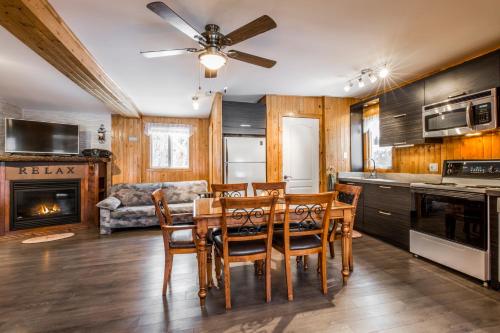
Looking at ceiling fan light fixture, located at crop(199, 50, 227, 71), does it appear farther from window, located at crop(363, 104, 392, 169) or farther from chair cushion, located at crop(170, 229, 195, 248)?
window, located at crop(363, 104, 392, 169)

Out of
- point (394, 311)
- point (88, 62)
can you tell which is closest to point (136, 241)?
point (88, 62)

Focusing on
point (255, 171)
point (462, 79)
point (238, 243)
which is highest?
point (462, 79)

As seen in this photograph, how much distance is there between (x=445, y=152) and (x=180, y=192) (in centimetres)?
463

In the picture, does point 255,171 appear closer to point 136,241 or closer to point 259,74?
point 259,74

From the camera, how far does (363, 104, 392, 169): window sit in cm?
446

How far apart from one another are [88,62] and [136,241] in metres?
2.57

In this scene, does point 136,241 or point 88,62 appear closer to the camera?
point 88,62

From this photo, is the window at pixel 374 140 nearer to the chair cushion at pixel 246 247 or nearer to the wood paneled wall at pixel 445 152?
the wood paneled wall at pixel 445 152

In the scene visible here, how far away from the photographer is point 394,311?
6.46 feet

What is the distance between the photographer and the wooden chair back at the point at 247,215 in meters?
1.88

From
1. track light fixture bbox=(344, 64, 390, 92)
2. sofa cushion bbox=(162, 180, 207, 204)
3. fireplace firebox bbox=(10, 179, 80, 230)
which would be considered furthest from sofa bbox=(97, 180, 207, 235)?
track light fixture bbox=(344, 64, 390, 92)

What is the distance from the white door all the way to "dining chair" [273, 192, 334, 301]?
2.45 m

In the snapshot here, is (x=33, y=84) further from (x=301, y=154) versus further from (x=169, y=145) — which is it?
(x=301, y=154)

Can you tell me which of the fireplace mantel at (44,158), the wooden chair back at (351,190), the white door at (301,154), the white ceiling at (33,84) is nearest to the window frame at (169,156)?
the fireplace mantel at (44,158)
